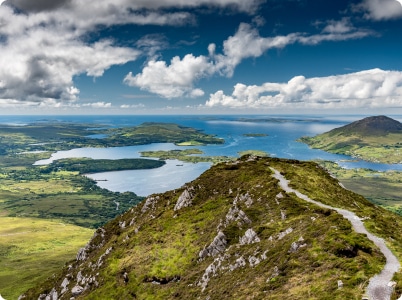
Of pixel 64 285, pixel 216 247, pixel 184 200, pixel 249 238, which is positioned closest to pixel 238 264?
pixel 249 238

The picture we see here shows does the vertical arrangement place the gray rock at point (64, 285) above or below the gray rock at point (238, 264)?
below

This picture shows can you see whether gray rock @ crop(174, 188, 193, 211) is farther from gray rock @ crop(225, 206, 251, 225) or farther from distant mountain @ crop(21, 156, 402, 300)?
gray rock @ crop(225, 206, 251, 225)

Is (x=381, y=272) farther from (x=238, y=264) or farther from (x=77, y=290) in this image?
(x=77, y=290)

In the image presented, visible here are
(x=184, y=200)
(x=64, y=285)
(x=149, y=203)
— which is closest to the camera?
(x=64, y=285)

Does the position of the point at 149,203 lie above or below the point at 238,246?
below

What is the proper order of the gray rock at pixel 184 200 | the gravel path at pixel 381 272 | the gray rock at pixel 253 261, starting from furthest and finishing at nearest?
1. the gray rock at pixel 184 200
2. the gray rock at pixel 253 261
3. the gravel path at pixel 381 272

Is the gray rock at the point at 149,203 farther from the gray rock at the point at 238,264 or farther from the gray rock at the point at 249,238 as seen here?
the gray rock at the point at 238,264

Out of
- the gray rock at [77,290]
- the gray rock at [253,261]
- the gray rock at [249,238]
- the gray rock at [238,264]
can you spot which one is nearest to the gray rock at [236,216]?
the gray rock at [249,238]

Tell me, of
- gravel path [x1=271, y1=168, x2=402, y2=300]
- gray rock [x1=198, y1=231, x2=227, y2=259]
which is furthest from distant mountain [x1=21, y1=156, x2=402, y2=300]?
gravel path [x1=271, y1=168, x2=402, y2=300]

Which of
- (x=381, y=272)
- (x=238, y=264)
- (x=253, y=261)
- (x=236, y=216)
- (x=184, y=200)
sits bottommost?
(x=238, y=264)
